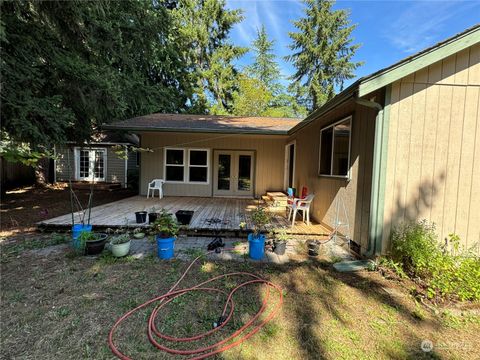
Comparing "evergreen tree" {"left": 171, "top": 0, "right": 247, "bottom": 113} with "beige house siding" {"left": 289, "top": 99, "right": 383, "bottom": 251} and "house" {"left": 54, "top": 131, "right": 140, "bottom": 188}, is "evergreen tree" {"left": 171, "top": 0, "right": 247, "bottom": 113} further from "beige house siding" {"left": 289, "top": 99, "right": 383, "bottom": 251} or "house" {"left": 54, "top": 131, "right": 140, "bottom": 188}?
"beige house siding" {"left": 289, "top": 99, "right": 383, "bottom": 251}

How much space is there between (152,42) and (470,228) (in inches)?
348

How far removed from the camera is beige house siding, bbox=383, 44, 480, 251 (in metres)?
3.60

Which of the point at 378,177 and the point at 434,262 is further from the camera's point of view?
the point at 378,177

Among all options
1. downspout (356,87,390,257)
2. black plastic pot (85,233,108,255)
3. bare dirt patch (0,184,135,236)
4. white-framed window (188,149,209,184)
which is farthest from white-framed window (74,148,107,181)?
downspout (356,87,390,257)

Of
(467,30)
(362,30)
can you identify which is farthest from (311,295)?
(362,30)

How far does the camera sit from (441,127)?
364 centimetres

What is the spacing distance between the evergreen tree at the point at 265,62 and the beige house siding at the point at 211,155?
1479cm

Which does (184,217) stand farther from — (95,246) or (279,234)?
(279,234)

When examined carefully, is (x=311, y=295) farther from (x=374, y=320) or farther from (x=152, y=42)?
(x=152, y=42)

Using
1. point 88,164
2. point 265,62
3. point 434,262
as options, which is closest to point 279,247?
point 434,262

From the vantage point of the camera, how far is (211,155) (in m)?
9.68

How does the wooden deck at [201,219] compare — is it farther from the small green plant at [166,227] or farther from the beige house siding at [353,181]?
the small green plant at [166,227]

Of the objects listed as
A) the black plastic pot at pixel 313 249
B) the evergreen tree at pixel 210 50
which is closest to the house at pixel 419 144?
the black plastic pot at pixel 313 249

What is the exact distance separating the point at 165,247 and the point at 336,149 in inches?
143
